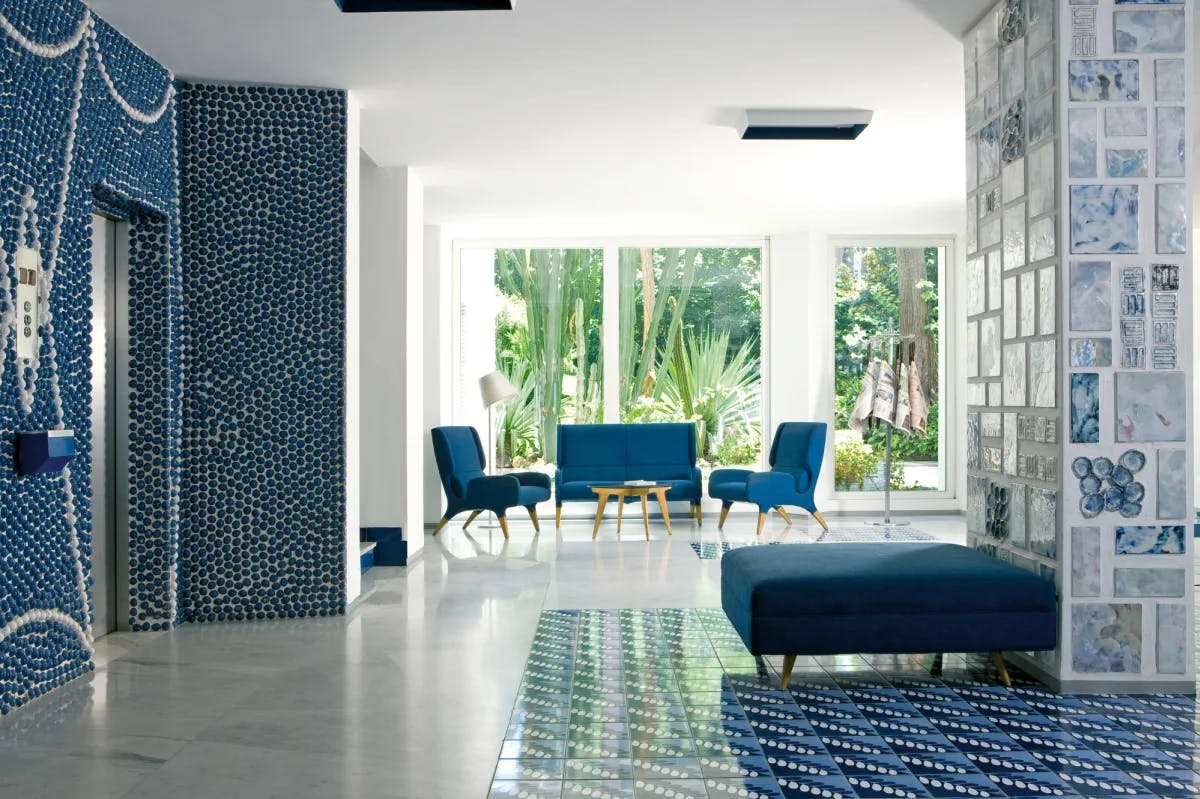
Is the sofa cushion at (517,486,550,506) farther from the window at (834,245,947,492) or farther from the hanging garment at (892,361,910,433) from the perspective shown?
the hanging garment at (892,361,910,433)

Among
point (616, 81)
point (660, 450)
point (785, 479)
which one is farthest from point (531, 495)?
point (616, 81)

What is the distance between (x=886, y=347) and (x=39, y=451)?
8.18m

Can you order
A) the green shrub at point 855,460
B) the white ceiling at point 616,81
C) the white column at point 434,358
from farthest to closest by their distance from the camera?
the green shrub at point 855,460 < the white column at point 434,358 < the white ceiling at point 616,81

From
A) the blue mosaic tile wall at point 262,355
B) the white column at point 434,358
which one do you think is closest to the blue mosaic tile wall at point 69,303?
the blue mosaic tile wall at point 262,355

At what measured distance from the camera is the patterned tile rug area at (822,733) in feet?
9.96

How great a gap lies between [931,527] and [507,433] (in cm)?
413

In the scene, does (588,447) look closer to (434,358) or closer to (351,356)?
(434,358)

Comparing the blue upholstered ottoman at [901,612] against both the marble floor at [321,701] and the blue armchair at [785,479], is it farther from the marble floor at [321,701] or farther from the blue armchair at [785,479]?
the blue armchair at [785,479]

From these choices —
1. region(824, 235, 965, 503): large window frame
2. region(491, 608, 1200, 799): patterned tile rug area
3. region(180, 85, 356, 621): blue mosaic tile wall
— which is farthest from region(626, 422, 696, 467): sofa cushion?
region(491, 608, 1200, 799): patterned tile rug area

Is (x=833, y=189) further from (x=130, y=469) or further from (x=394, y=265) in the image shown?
(x=130, y=469)

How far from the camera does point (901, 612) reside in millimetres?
4035

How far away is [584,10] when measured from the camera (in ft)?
15.3

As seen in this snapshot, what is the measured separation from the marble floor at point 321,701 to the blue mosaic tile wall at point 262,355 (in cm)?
31

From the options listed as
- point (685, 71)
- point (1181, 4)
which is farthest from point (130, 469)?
point (1181, 4)
